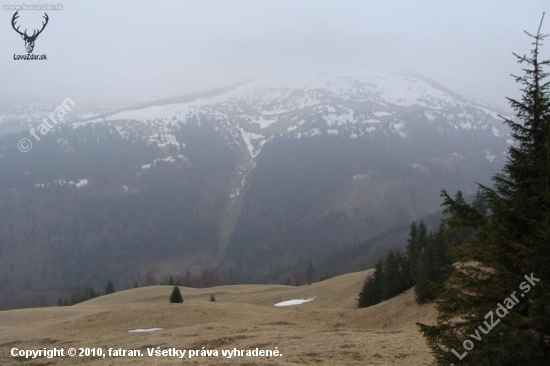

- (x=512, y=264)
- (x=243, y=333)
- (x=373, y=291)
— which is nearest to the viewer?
(x=512, y=264)

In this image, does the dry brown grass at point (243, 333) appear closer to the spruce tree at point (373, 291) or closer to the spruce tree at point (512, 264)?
the spruce tree at point (512, 264)

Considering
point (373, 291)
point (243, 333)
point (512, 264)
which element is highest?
point (512, 264)

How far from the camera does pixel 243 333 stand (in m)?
27.6

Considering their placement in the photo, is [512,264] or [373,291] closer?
[512,264]

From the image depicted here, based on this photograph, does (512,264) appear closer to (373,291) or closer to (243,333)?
(243,333)

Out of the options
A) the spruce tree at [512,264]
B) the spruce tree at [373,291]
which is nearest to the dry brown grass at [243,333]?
the spruce tree at [512,264]

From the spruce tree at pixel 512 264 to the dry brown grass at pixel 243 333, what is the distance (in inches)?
322

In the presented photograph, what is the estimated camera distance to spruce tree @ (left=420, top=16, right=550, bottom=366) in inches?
367

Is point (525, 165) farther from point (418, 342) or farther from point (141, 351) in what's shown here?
point (141, 351)

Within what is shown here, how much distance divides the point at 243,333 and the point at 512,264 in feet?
67.4

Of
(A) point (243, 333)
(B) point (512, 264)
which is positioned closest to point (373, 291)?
(A) point (243, 333)

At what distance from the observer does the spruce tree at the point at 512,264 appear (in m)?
9.32

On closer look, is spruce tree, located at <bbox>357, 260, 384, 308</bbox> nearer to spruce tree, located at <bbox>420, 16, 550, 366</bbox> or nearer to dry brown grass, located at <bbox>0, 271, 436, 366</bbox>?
dry brown grass, located at <bbox>0, 271, 436, 366</bbox>

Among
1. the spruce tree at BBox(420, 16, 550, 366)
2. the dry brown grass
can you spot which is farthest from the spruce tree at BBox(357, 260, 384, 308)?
the spruce tree at BBox(420, 16, 550, 366)
